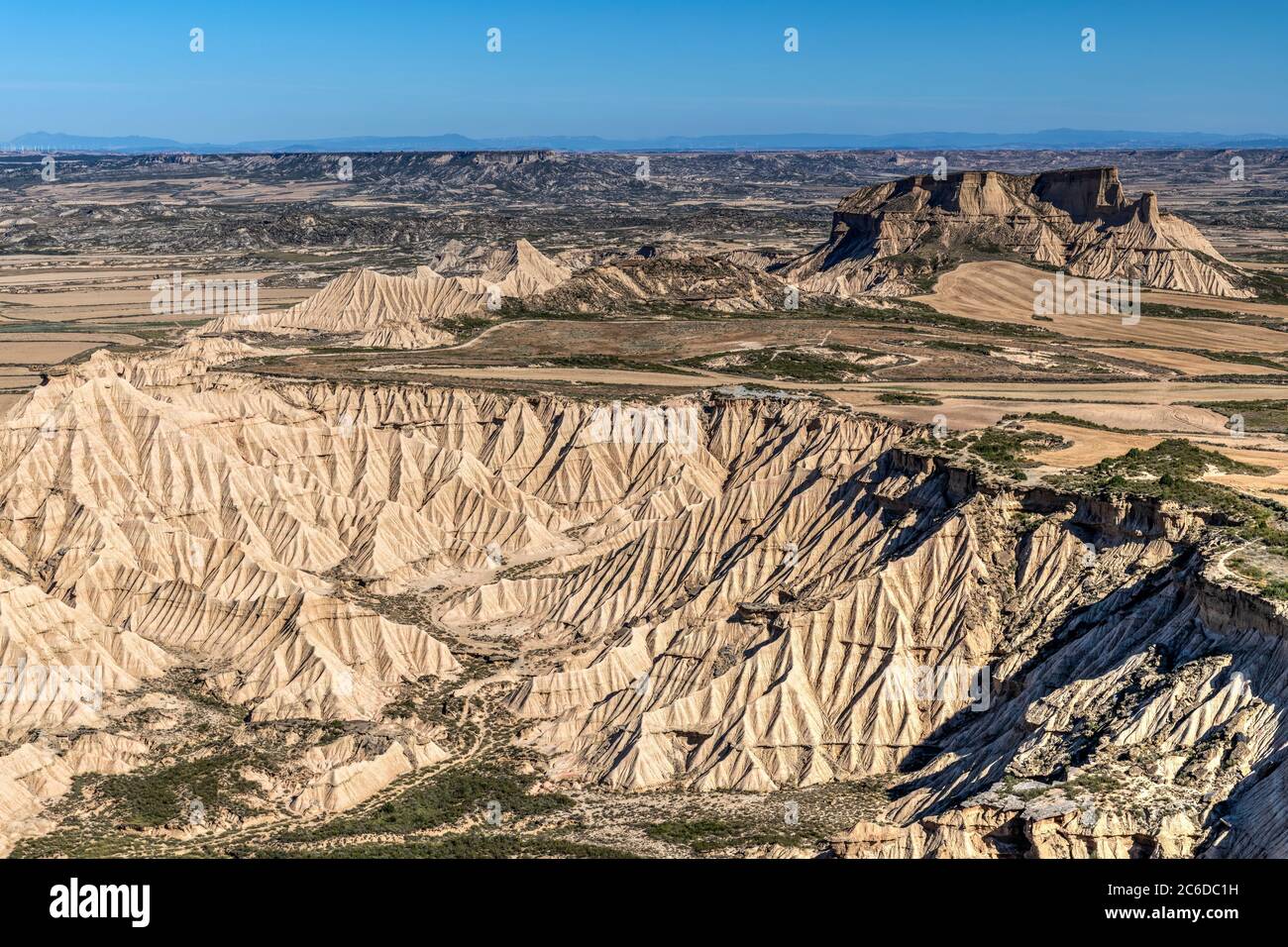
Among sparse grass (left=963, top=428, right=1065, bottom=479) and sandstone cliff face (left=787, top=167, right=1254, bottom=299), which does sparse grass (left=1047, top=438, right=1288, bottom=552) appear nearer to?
sparse grass (left=963, top=428, right=1065, bottom=479)

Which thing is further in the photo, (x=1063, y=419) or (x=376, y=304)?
(x=376, y=304)

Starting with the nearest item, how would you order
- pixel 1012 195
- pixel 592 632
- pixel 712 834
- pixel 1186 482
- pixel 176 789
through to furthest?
pixel 712 834 → pixel 176 789 → pixel 1186 482 → pixel 592 632 → pixel 1012 195

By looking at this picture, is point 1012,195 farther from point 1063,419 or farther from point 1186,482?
point 1186,482

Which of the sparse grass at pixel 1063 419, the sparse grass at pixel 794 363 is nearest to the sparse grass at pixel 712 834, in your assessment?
the sparse grass at pixel 1063 419

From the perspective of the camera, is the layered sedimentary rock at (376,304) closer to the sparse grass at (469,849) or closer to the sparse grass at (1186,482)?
the sparse grass at (1186,482)

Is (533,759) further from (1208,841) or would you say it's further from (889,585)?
(1208,841)

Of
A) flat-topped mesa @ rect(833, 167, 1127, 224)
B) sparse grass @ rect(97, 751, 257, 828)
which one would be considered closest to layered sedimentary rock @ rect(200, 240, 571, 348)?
flat-topped mesa @ rect(833, 167, 1127, 224)

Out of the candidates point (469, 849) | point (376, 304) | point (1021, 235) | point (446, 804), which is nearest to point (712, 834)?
point (469, 849)
